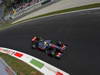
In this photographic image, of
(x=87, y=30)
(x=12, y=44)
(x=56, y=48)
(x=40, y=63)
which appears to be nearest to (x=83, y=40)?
(x=87, y=30)

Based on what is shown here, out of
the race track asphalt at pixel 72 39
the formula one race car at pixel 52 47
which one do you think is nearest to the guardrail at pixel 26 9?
the race track asphalt at pixel 72 39

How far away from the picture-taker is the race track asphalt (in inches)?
493

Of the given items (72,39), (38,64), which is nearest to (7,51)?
(38,64)

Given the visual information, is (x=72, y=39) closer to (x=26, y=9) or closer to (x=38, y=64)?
(x=38, y=64)

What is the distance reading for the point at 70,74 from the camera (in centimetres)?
1243

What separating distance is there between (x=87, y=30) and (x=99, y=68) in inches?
154

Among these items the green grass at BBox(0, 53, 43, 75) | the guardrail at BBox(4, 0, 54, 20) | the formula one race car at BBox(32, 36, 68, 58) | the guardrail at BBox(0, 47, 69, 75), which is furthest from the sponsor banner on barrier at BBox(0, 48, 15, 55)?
the guardrail at BBox(4, 0, 54, 20)

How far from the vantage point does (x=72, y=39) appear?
48.8ft

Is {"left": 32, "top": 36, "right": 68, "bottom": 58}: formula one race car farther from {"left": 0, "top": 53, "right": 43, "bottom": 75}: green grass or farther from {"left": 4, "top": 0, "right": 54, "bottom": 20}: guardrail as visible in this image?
{"left": 4, "top": 0, "right": 54, "bottom": 20}: guardrail

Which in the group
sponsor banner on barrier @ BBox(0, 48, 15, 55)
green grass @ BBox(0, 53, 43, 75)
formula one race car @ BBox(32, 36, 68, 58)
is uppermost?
formula one race car @ BBox(32, 36, 68, 58)

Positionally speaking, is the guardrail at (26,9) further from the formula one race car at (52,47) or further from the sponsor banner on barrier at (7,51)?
the formula one race car at (52,47)

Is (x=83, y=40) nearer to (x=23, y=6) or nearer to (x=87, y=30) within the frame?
(x=87, y=30)

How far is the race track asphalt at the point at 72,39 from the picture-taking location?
12531 mm

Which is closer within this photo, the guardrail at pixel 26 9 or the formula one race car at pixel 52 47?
the formula one race car at pixel 52 47
